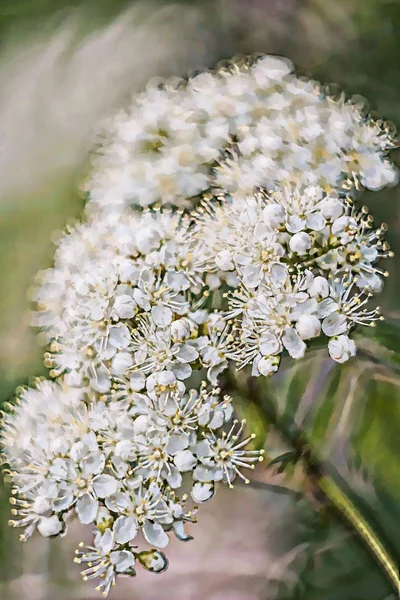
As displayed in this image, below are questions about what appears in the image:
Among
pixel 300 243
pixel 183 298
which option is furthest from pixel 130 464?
pixel 300 243

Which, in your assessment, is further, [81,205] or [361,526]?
[81,205]

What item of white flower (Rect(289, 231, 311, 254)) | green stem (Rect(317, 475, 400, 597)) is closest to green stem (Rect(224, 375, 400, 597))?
green stem (Rect(317, 475, 400, 597))

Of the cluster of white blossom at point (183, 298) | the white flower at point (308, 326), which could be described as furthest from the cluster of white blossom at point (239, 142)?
the white flower at point (308, 326)

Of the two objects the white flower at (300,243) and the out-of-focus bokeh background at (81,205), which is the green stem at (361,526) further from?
the white flower at (300,243)

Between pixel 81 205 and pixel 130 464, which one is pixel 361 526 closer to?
pixel 130 464

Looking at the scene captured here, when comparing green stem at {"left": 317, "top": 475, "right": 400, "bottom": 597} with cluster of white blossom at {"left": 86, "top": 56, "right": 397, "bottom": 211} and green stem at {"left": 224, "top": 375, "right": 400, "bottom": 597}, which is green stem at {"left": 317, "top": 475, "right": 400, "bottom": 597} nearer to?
green stem at {"left": 224, "top": 375, "right": 400, "bottom": 597}
